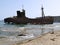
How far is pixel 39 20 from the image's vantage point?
8069 centimetres

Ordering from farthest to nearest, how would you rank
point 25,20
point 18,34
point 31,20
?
point 31,20, point 25,20, point 18,34

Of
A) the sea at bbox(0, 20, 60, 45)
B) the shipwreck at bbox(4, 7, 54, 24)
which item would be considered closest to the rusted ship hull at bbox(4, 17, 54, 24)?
the shipwreck at bbox(4, 7, 54, 24)

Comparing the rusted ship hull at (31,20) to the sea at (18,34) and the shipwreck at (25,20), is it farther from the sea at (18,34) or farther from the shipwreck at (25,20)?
the sea at (18,34)

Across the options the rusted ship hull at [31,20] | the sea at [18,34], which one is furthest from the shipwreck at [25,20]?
the sea at [18,34]

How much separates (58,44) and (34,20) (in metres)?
71.6

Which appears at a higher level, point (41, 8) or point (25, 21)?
point (41, 8)

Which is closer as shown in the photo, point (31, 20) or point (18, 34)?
point (18, 34)

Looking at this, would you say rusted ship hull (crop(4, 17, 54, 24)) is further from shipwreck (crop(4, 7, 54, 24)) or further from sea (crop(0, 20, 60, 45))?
sea (crop(0, 20, 60, 45))

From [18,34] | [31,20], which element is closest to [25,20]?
Answer: [31,20]

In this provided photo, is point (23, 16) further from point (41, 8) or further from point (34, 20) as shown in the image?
point (41, 8)

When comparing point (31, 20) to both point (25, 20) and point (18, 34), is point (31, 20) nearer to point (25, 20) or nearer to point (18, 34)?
→ point (25, 20)

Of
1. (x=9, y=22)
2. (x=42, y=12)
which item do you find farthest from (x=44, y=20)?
(x=9, y=22)

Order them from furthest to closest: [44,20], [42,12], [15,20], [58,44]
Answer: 1. [15,20]
2. [44,20]
3. [42,12]
4. [58,44]

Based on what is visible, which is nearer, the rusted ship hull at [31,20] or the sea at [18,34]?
the sea at [18,34]
